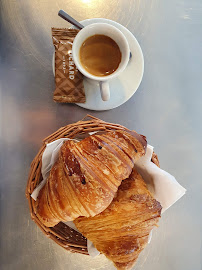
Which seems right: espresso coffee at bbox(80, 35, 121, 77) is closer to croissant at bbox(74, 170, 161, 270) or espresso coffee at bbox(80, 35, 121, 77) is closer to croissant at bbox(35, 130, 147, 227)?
croissant at bbox(35, 130, 147, 227)

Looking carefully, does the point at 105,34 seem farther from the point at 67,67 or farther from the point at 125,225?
the point at 125,225

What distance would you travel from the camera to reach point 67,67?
2.56 feet

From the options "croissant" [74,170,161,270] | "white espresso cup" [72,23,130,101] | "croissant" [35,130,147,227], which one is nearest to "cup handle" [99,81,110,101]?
"white espresso cup" [72,23,130,101]

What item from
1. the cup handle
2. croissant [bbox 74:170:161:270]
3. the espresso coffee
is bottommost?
croissant [bbox 74:170:161:270]

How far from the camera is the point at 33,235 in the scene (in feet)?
2.81

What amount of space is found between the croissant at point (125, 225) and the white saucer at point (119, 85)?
24 centimetres

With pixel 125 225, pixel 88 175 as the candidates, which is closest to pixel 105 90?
pixel 88 175

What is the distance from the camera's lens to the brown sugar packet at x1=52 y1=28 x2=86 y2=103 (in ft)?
2.54

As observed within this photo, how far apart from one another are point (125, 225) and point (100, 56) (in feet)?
1.41

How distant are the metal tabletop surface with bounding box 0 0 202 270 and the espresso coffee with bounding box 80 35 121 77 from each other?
0.50 ft

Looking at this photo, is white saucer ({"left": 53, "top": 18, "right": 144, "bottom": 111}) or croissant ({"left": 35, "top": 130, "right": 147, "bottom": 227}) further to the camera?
white saucer ({"left": 53, "top": 18, "right": 144, "bottom": 111})

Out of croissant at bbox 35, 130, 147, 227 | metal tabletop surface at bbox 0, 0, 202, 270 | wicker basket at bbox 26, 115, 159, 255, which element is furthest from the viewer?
metal tabletop surface at bbox 0, 0, 202, 270

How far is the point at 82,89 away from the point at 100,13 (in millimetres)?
292

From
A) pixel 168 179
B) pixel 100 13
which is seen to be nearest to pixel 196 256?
pixel 168 179
